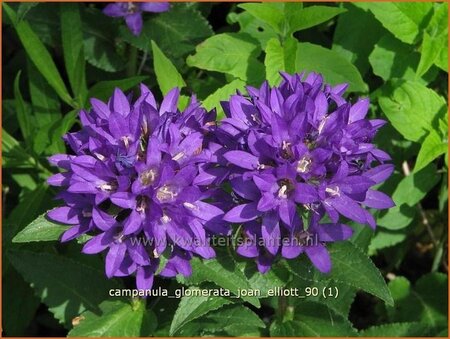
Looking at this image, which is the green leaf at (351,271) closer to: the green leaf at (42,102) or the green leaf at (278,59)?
the green leaf at (278,59)

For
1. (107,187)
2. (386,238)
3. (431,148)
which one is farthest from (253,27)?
(107,187)

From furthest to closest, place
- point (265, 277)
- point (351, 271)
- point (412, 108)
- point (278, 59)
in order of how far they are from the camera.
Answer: point (412, 108) → point (278, 59) → point (265, 277) → point (351, 271)

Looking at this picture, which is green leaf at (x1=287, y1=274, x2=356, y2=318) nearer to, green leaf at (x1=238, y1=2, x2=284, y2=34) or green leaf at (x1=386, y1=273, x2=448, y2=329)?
green leaf at (x1=386, y1=273, x2=448, y2=329)

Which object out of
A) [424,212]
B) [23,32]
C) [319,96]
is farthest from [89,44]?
[424,212]

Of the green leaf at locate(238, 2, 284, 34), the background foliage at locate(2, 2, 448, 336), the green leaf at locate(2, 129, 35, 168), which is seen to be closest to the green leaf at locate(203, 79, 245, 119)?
the background foliage at locate(2, 2, 448, 336)

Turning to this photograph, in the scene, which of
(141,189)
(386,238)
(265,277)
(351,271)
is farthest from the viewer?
(386,238)

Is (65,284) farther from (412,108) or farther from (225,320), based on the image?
(412,108)

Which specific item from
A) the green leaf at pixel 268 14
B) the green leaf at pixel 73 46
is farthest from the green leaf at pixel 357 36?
the green leaf at pixel 73 46
